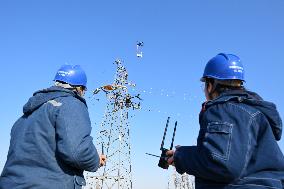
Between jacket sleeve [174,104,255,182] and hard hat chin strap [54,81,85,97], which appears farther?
hard hat chin strap [54,81,85,97]

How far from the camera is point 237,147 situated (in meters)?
3.11

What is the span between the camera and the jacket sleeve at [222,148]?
308 centimetres

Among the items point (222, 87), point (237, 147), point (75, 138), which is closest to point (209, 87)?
point (222, 87)

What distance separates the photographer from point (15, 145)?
455 cm

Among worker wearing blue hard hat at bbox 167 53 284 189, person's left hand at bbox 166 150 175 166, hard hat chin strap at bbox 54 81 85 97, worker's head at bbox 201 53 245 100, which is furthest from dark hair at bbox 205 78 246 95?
hard hat chin strap at bbox 54 81 85 97

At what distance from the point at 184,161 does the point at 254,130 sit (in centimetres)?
66

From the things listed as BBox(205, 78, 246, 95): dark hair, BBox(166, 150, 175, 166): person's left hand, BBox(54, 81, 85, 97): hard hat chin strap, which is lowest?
BBox(166, 150, 175, 166): person's left hand

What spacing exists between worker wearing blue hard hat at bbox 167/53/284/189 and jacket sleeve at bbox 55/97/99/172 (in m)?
1.13

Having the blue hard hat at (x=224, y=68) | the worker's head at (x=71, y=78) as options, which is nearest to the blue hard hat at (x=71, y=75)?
the worker's head at (x=71, y=78)

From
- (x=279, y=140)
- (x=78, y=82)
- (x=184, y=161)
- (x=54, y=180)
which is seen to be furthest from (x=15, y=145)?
(x=279, y=140)

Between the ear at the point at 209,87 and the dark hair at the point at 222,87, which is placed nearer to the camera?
the dark hair at the point at 222,87

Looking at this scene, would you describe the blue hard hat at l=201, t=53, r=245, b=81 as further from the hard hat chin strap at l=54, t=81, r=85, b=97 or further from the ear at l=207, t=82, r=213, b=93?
the hard hat chin strap at l=54, t=81, r=85, b=97

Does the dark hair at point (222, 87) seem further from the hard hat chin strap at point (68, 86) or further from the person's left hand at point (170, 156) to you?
the hard hat chin strap at point (68, 86)

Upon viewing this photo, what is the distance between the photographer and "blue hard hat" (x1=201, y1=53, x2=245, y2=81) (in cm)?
373
